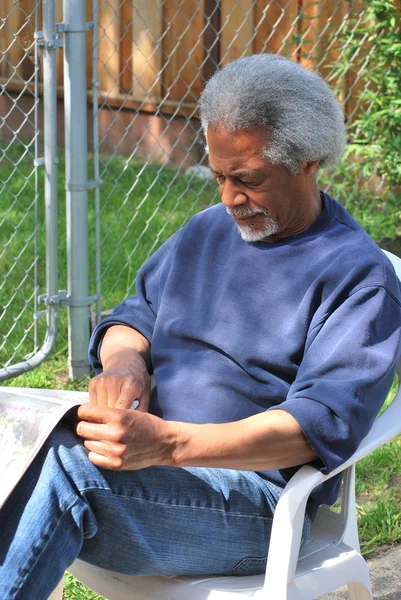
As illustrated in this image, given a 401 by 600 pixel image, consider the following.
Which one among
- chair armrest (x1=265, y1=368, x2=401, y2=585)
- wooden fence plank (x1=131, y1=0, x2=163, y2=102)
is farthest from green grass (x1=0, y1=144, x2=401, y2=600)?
chair armrest (x1=265, y1=368, x2=401, y2=585)

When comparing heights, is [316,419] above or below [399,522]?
above

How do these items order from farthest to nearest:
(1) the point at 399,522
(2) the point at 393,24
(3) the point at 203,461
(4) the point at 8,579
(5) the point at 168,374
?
(2) the point at 393,24 → (1) the point at 399,522 → (5) the point at 168,374 → (3) the point at 203,461 → (4) the point at 8,579

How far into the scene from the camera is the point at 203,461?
1927 millimetres

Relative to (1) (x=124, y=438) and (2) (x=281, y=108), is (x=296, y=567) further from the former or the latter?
(2) (x=281, y=108)

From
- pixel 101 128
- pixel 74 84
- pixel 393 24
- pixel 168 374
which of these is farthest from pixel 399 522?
pixel 101 128

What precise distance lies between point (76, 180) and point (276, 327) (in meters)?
1.95

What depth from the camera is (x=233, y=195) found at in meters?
2.24

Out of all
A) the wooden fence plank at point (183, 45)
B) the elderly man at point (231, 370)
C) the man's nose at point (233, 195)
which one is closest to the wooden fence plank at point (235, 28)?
the wooden fence plank at point (183, 45)

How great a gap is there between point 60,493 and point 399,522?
1592 millimetres

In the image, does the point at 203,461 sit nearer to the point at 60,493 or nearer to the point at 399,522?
the point at 60,493

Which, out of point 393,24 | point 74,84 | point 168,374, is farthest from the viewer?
point 393,24

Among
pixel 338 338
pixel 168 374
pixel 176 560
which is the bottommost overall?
pixel 176 560

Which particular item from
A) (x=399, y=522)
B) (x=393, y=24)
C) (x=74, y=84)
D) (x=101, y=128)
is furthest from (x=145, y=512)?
(x=101, y=128)

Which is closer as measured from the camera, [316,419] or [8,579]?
[8,579]
